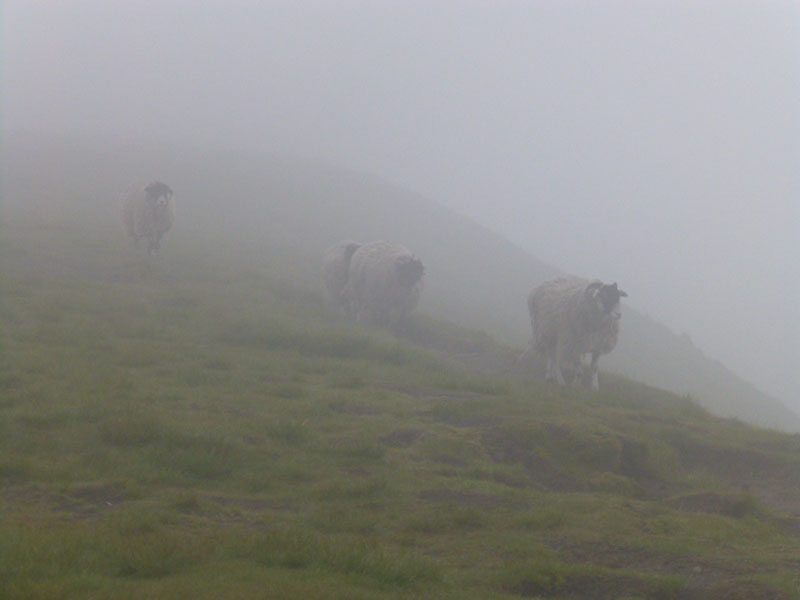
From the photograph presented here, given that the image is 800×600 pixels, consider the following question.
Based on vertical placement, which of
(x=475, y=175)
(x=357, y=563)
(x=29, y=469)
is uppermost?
(x=475, y=175)

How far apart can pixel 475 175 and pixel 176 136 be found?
84104 millimetres

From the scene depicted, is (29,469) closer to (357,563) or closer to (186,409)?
(186,409)

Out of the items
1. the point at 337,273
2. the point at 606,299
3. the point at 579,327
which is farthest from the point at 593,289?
the point at 337,273

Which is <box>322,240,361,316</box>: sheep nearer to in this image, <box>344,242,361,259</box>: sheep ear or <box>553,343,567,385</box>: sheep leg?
<box>344,242,361,259</box>: sheep ear

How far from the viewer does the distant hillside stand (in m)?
38.1

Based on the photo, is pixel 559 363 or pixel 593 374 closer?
pixel 593 374

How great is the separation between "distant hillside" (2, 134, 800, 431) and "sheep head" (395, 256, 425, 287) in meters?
7.62

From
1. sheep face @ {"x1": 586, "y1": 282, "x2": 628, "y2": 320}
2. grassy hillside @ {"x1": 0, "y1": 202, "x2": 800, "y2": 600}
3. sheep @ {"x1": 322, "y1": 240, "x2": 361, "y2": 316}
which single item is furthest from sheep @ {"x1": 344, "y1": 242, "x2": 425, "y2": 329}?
sheep face @ {"x1": 586, "y1": 282, "x2": 628, "y2": 320}

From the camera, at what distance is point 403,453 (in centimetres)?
1135

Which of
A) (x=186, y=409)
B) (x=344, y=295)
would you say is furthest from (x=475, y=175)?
(x=186, y=409)

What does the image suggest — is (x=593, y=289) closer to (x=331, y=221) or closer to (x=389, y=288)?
(x=389, y=288)

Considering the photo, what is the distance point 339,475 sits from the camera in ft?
33.3

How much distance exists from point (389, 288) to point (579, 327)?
7085mm

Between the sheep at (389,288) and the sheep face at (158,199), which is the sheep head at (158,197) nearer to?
the sheep face at (158,199)
